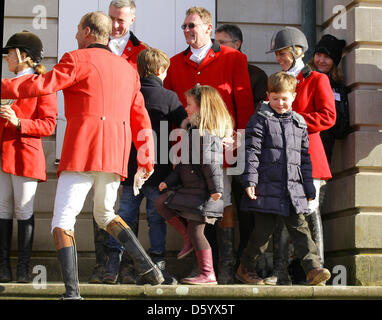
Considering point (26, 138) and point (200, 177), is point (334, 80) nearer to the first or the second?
point (200, 177)

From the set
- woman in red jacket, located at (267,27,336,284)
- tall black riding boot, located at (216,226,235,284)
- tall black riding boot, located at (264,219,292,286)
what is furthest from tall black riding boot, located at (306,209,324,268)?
tall black riding boot, located at (216,226,235,284)

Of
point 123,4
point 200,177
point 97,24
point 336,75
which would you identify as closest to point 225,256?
point 200,177

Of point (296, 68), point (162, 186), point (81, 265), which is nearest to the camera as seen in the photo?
point (162, 186)

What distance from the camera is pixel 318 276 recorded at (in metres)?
5.88

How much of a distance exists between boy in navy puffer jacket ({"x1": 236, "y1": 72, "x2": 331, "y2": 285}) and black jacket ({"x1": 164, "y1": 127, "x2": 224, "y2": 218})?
0.23 meters

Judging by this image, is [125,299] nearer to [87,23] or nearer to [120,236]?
[120,236]

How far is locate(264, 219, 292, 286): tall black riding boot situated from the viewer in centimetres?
632

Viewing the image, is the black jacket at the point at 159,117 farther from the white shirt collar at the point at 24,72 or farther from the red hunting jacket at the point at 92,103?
the white shirt collar at the point at 24,72

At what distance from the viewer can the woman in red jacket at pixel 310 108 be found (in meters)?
6.40

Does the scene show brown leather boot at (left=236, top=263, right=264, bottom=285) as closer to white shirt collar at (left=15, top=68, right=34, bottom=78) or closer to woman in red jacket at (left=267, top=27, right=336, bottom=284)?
woman in red jacket at (left=267, top=27, right=336, bottom=284)

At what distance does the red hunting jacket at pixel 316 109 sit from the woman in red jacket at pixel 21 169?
1986mm

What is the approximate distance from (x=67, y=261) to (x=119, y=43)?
2322mm

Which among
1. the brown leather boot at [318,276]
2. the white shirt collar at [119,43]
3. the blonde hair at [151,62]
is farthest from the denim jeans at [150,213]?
the white shirt collar at [119,43]
